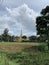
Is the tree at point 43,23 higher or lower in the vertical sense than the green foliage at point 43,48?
higher

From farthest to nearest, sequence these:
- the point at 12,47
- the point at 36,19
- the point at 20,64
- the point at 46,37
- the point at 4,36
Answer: the point at 4,36
the point at 36,19
the point at 46,37
the point at 12,47
the point at 20,64

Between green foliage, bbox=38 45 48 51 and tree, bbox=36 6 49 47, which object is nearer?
green foliage, bbox=38 45 48 51

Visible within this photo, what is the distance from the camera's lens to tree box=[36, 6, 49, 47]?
45000mm

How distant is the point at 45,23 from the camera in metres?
46.2

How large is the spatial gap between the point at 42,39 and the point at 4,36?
131ft

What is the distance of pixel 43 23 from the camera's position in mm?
46094

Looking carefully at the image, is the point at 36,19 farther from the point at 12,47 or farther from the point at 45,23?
the point at 12,47

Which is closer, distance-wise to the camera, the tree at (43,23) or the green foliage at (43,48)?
the green foliage at (43,48)

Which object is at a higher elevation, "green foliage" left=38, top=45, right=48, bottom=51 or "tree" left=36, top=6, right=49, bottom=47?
"tree" left=36, top=6, right=49, bottom=47

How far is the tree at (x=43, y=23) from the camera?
148 feet

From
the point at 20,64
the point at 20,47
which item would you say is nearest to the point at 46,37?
the point at 20,47

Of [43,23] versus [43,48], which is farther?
[43,23]

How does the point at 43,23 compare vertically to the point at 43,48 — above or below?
above

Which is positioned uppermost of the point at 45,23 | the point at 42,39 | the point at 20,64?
the point at 45,23
